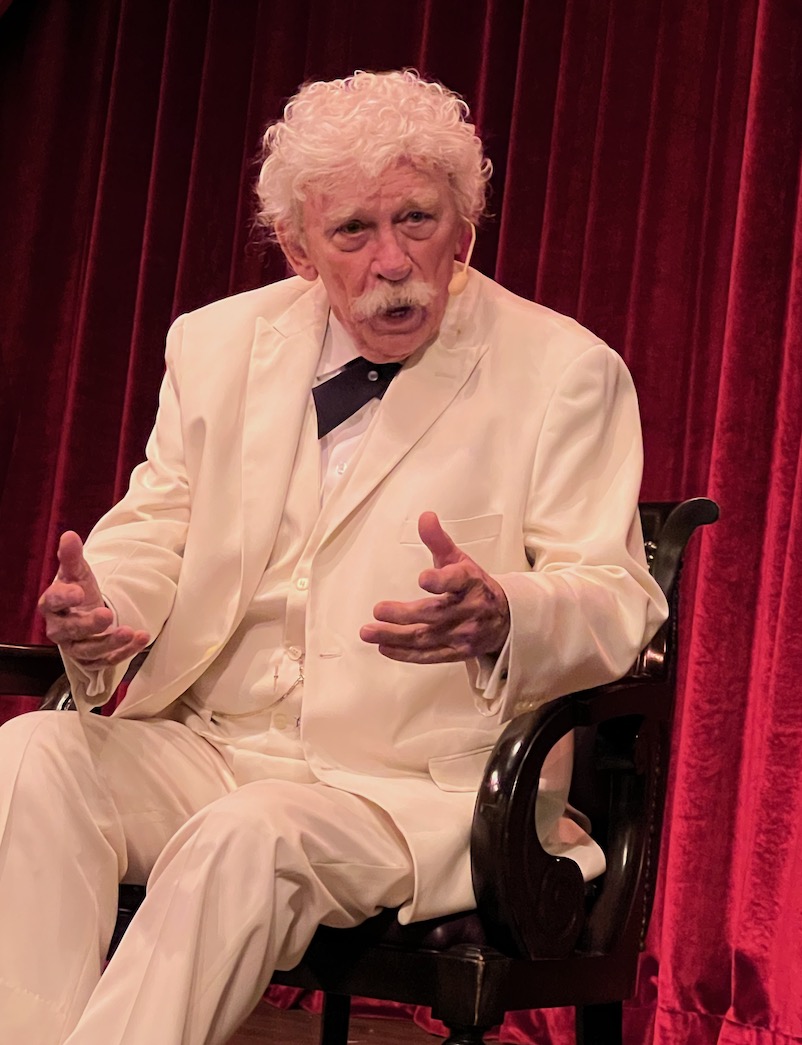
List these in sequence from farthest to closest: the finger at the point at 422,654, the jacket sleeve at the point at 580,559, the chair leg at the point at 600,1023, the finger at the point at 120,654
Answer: the chair leg at the point at 600,1023
the finger at the point at 120,654
the jacket sleeve at the point at 580,559
the finger at the point at 422,654

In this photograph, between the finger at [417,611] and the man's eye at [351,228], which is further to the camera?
the man's eye at [351,228]

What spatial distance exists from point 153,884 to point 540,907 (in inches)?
17.4

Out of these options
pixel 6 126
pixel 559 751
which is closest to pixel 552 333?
pixel 559 751

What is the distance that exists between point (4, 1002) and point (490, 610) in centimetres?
65

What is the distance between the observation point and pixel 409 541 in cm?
189

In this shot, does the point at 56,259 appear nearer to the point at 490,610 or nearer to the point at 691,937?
the point at 691,937

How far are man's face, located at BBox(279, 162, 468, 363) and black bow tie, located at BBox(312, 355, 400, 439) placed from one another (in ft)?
0.15

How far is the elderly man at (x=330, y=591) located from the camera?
153 cm

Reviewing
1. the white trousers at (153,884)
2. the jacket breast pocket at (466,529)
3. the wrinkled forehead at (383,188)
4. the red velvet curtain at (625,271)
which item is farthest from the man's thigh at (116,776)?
the red velvet curtain at (625,271)

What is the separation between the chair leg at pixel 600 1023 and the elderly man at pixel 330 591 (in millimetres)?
193

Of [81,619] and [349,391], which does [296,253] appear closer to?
[349,391]

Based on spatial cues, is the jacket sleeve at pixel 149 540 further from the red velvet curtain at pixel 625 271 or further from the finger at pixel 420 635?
the red velvet curtain at pixel 625 271

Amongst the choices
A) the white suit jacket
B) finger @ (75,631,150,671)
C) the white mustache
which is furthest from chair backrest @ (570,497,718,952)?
finger @ (75,631,150,671)

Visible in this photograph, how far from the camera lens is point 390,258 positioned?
6.29 ft
